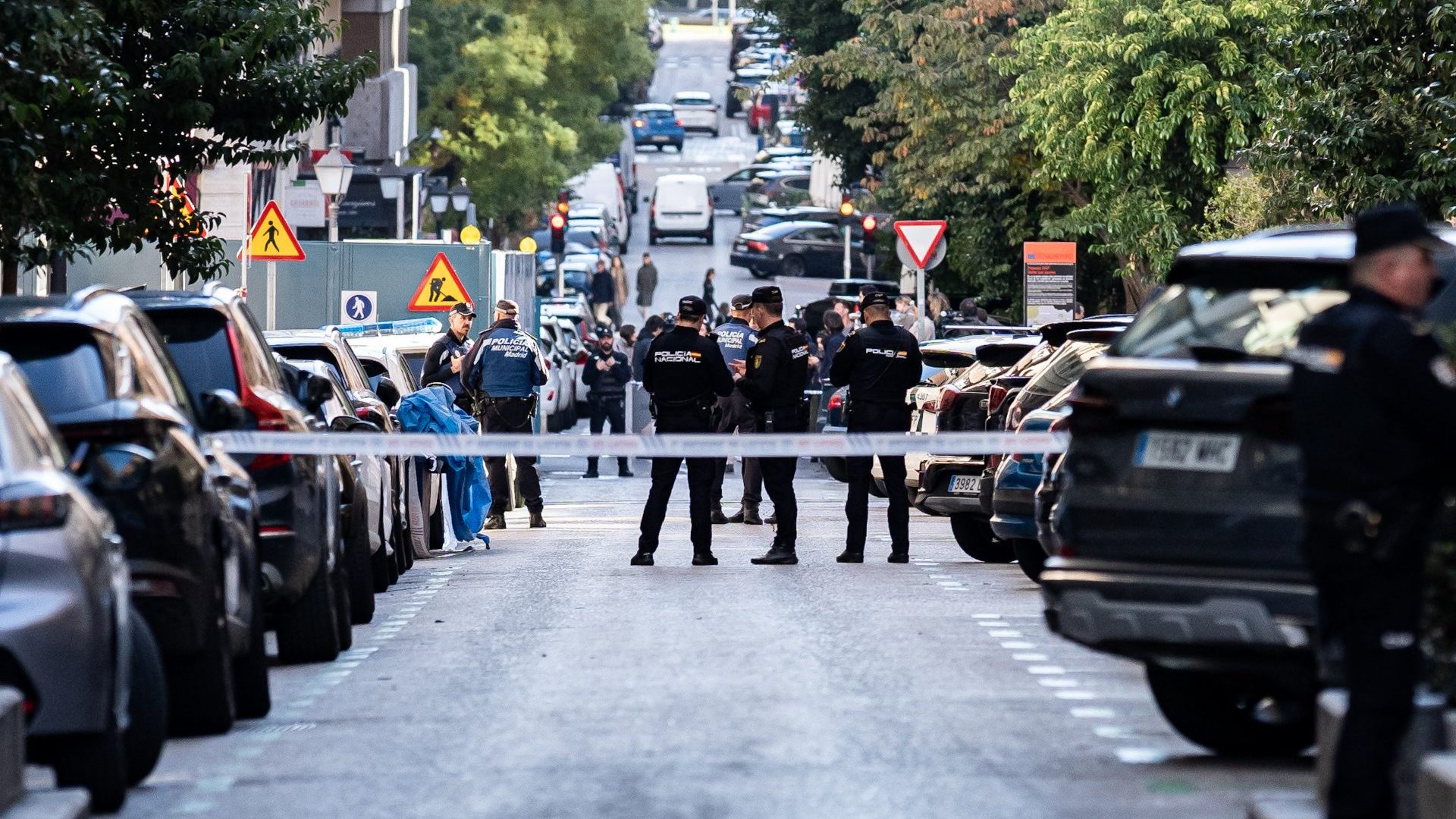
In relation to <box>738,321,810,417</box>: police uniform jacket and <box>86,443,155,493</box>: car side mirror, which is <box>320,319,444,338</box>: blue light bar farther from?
<box>86,443,155,493</box>: car side mirror

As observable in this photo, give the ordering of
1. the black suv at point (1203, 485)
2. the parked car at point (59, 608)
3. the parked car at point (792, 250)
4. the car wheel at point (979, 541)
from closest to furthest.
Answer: the parked car at point (59, 608)
the black suv at point (1203, 485)
the car wheel at point (979, 541)
the parked car at point (792, 250)

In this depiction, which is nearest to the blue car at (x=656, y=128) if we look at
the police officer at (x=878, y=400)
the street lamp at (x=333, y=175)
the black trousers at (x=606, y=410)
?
the street lamp at (x=333, y=175)

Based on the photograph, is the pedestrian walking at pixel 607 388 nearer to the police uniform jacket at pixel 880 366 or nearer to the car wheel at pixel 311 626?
the police uniform jacket at pixel 880 366

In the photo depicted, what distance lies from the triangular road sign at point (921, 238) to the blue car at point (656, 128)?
238ft

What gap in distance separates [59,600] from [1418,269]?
393 centimetres

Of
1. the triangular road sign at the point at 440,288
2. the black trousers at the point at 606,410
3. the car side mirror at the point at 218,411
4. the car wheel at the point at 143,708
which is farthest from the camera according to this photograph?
the black trousers at the point at 606,410

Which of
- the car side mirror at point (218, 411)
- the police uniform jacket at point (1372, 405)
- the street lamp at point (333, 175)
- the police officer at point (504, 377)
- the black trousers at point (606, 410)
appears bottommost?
the black trousers at point (606, 410)

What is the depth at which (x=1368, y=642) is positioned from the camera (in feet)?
23.4

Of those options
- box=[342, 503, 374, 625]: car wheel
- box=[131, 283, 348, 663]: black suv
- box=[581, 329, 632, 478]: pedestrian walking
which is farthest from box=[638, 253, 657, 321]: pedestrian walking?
box=[131, 283, 348, 663]: black suv

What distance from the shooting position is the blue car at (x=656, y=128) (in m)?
106

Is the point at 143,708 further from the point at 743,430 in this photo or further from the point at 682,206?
the point at 682,206

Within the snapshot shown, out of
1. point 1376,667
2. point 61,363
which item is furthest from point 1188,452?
point 61,363

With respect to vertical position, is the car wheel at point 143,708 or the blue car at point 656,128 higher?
the blue car at point 656,128

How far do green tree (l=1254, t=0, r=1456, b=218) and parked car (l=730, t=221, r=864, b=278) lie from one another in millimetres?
46934
